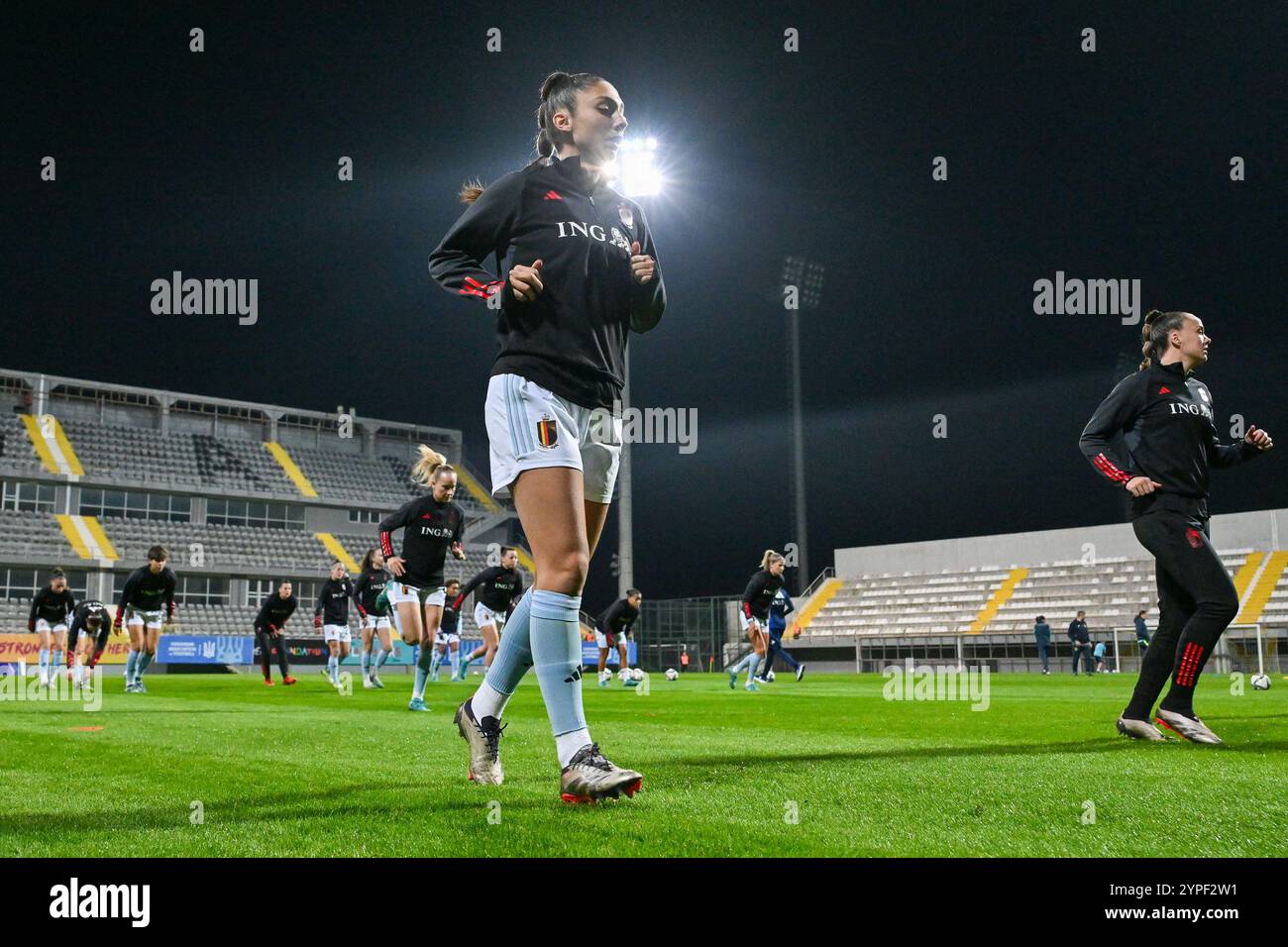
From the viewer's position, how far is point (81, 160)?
1247 inches

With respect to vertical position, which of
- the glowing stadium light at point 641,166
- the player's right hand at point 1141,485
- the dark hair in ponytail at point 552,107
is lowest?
the player's right hand at point 1141,485

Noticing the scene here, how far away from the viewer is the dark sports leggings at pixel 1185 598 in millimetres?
5746

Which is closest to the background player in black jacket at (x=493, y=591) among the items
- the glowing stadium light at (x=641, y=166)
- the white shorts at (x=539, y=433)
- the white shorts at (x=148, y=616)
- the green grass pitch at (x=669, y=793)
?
the white shorts at (x=148, y=616)

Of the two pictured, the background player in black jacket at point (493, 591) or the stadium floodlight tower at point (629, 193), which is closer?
the background player in black jacket at point (493, 591)

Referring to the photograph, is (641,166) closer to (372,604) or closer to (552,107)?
(372,604)

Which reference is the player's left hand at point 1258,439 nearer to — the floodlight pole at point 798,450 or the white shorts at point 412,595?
the white shorts at point 412,595

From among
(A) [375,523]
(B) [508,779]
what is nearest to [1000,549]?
(A) [375,523]

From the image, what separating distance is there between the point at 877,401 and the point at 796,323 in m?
6.29

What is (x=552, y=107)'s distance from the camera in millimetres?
4078

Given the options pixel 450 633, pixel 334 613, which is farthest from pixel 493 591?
pixel 450 633

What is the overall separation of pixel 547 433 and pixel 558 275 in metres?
0.61

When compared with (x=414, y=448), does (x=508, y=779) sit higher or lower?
lower

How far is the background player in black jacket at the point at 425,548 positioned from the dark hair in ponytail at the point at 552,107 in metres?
7.60
